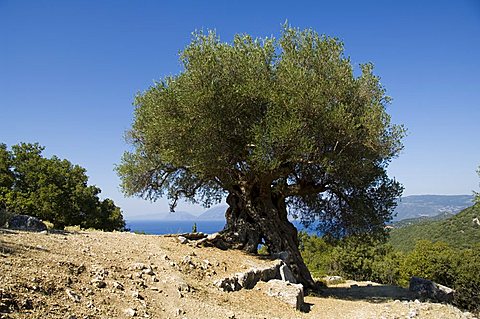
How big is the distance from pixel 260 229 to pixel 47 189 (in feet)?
77.1

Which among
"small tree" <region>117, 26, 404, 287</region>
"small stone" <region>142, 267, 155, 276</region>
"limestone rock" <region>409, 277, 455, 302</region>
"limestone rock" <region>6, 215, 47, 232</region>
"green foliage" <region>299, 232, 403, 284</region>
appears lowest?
"green foliage" <region>299, 232, 403, 284</region>

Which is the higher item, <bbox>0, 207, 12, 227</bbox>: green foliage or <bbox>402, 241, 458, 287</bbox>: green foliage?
<bbox>0, 207, 12, 227</bbox>: green foliage

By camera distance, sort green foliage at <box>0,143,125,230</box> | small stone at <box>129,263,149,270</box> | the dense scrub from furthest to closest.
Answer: the dense scrub → green foliage at <box>0,143,125,230</box> → small stone at <box>129,263,149,270</box>

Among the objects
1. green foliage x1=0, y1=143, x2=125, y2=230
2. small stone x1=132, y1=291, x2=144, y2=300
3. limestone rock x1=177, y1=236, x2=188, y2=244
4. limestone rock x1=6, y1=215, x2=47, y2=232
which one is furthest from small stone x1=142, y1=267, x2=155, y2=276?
green foliage x1=0, y1=143, x2=125, y2=230

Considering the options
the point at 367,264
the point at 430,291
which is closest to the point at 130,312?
the point at 430,291

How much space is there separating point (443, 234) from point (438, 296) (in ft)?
267

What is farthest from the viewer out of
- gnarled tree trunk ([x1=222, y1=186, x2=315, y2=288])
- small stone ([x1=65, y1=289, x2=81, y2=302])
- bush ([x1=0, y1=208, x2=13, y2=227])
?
gnarled tree trunk ([x1=222, y1=186, x2=315, y2=288])

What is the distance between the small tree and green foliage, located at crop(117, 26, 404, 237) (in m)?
0.05

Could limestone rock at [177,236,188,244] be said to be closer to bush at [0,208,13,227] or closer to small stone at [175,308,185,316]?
bush at [0,208,13,227]

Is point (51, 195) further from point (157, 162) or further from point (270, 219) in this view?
point (270, 219)

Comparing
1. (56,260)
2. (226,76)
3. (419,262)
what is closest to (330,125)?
(226,76)

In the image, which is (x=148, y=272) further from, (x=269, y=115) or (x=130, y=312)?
(x=269, y=115)

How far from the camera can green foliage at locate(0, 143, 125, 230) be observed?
109 feet

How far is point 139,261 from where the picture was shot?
43.8 ft
